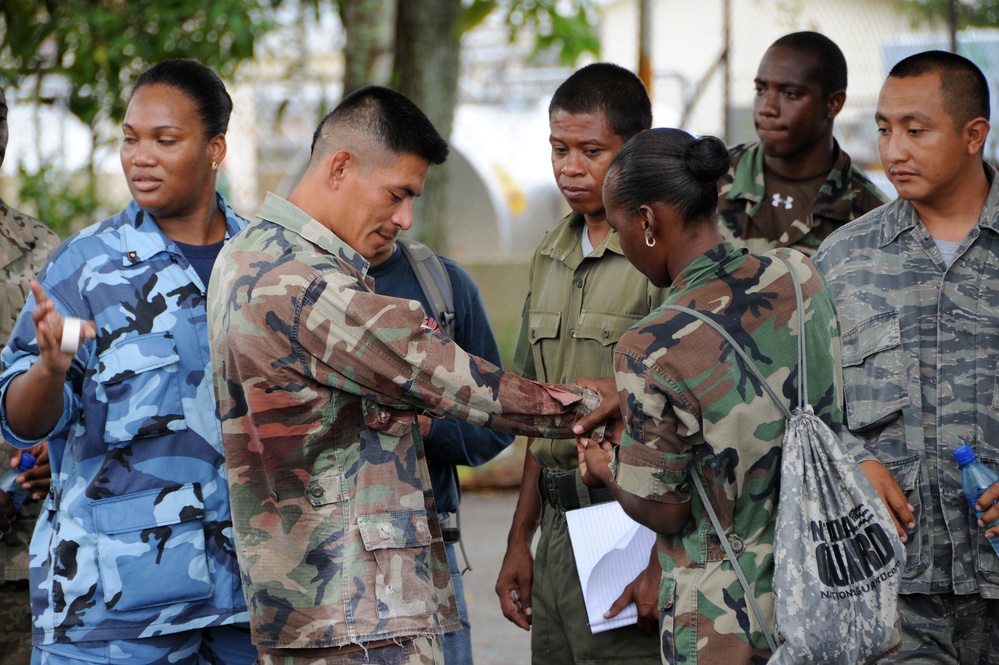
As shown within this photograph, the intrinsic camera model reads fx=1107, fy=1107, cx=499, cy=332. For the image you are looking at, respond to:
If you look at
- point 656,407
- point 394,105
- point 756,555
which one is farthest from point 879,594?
point 394,105

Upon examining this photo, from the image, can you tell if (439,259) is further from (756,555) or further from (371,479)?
(756,555)

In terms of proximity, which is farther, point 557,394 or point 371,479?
point 557,394

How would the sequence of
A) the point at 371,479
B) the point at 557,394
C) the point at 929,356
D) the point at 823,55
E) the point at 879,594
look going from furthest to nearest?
1. the point at 823,55
2. the point at 929,356
3. the point at 557,394
4. the point at 371,479
5. the point at 879,594

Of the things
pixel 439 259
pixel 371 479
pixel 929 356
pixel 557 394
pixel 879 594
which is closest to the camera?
pixel 879 594

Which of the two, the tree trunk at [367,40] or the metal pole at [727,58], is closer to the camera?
the tree trunk at [367,40]

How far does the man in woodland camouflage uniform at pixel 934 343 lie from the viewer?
3158mm

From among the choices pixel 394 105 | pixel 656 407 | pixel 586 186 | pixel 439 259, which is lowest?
pixel 656 407

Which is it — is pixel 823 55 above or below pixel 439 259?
above

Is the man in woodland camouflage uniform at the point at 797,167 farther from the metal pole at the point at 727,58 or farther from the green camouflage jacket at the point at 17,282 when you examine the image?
the green camouflage jacket at the point at 17,282

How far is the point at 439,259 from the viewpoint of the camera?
3.63m

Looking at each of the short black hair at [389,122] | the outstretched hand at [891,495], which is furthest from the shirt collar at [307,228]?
the outstretched hand at [891,495]

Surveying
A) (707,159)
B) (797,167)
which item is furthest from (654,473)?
(797,167)

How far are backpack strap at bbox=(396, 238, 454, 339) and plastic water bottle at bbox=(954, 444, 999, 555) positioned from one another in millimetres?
1539

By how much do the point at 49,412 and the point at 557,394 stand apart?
50.9 inches
